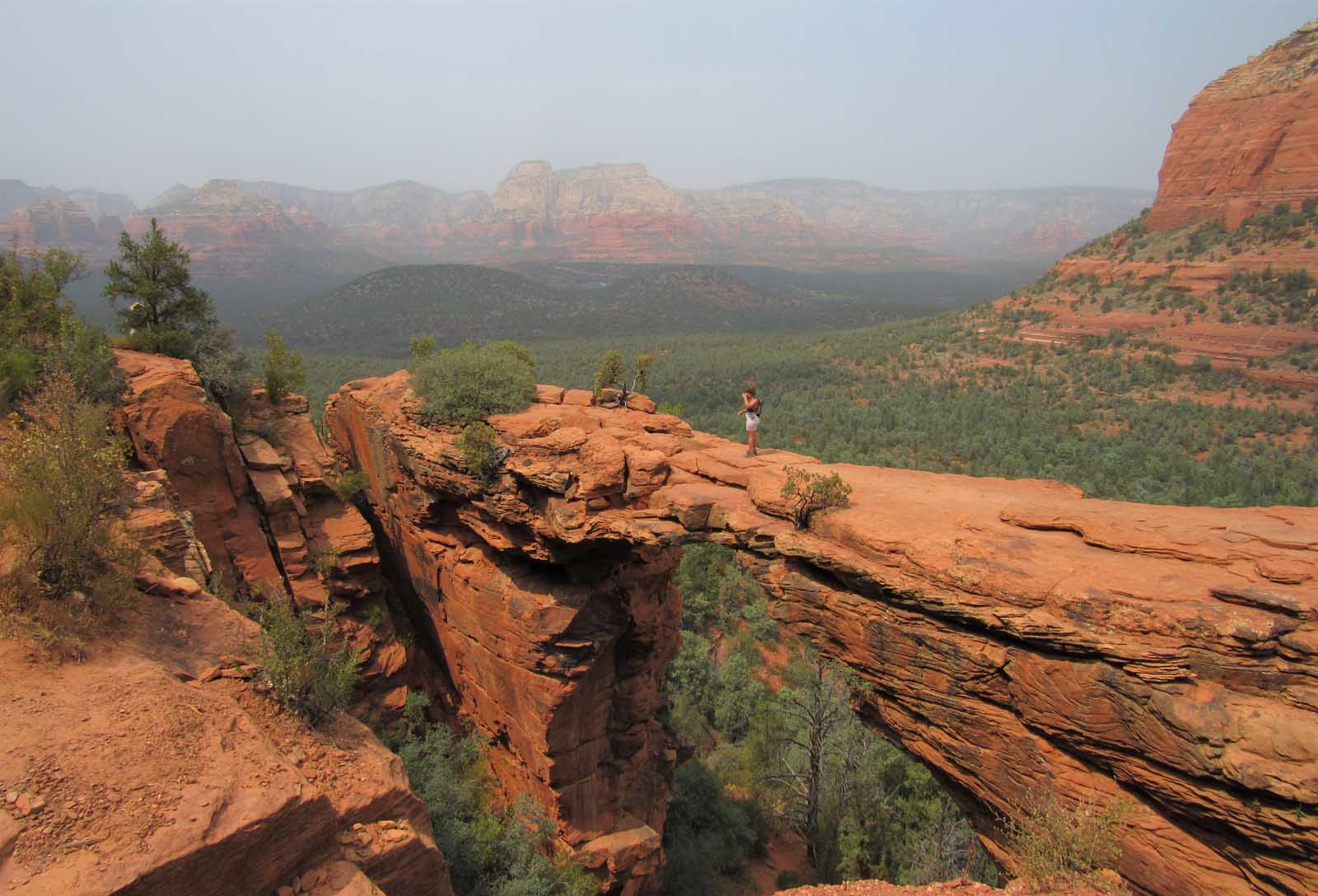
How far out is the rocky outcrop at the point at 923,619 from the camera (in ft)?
21.8

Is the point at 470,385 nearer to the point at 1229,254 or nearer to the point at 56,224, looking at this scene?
the point at 1229,254

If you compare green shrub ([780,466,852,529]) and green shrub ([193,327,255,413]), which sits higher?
green shrub ([193,327,255,413])

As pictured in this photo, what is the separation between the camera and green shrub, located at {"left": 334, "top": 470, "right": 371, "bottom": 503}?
53.4 feet

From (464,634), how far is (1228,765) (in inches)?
540

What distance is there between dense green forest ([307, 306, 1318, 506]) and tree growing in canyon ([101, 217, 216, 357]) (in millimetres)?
16352

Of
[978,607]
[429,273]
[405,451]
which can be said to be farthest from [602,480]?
[429,273]

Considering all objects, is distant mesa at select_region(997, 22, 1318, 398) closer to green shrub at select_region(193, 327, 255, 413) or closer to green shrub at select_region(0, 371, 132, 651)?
green shrub at select_region(193, 327, 255, 413)

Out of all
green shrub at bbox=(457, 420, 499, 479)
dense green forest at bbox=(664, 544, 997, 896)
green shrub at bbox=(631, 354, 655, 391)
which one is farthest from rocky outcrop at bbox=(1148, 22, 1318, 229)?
green shrub at bbox=(457, 420, 499, 479)

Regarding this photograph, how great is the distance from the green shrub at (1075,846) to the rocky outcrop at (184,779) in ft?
25.2

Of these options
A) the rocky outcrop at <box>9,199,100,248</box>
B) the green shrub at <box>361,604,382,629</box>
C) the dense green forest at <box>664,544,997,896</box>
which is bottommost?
the dense green forest at <box>664,544,997,896</box>

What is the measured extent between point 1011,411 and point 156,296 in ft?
161

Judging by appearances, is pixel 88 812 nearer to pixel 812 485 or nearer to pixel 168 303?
pixel 812 485

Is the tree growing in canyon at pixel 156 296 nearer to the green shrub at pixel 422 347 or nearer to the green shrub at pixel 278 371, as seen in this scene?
the green shrub at pixel 278 371

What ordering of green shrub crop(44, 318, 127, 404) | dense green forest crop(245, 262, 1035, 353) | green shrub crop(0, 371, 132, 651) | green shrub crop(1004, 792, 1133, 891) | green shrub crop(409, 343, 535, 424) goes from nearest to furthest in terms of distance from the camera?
green shrub crop(0, 371, 132, 651), green shrub crop(1004, 792, 1133, 891), green shrub crop(44, 318, 127, 404), green shrub crop(409, 343, 535, 424), dense green forest crop(245, 262, 1035, 353)
